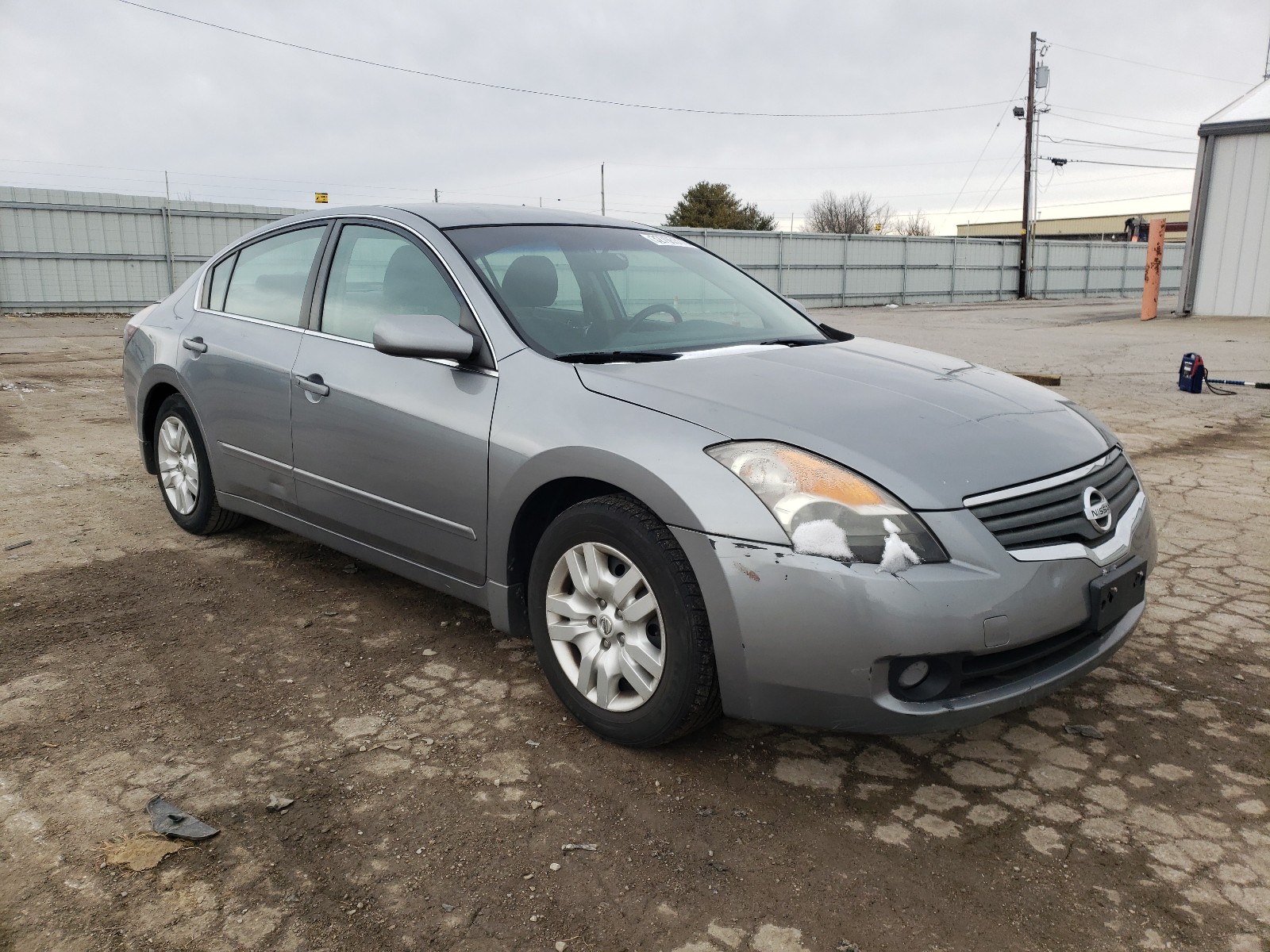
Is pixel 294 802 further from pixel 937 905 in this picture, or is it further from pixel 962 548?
pixel 962 548

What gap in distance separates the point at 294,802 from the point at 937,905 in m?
1.58

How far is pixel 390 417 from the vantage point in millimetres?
3309

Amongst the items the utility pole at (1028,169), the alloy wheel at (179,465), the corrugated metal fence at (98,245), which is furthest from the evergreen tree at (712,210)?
the alloy wheel at (179,465)

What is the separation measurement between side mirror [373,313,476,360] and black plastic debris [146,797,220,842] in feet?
4.67

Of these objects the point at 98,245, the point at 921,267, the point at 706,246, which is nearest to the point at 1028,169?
the point at 921,267

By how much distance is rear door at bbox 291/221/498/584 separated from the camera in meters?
3.11

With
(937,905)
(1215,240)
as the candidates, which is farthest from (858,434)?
(1215,240)

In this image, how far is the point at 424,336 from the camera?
10.0 feet

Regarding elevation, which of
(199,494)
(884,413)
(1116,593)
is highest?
(884,413)

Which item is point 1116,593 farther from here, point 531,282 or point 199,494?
point 199,494

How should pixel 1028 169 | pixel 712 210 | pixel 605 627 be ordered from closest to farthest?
1. pixel 605 627
2. pixel 1028 169
3. pixel 712 210

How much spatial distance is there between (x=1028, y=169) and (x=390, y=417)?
38.6 metres

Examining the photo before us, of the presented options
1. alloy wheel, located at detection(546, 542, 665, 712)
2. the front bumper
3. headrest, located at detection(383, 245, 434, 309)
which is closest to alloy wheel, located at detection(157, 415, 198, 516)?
headrest, located at detection(383, 245, 434, 309)

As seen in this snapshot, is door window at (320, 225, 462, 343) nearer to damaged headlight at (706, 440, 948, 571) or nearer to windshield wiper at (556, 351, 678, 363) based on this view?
windshield wiper at (556, 351, 678, 363)
